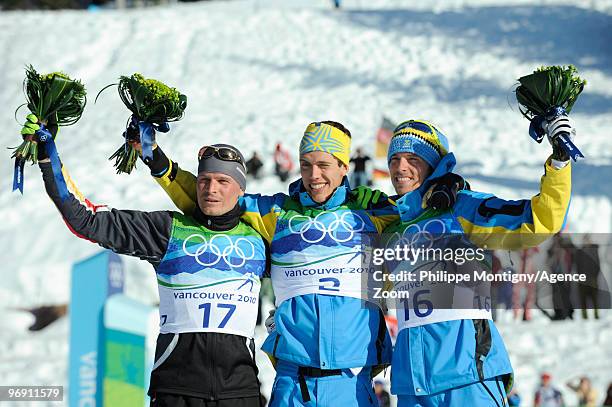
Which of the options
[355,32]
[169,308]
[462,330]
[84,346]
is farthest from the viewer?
[355,32]

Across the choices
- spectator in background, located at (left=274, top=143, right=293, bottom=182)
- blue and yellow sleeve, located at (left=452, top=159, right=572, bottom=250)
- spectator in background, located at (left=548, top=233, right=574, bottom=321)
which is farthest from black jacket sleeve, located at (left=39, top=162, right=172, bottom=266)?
spectator in background, located at (left=274, top=143, right=293, bottom=182)

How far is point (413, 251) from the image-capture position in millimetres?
4430

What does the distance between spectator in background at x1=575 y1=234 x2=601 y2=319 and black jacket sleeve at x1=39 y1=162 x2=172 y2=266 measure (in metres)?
2.04

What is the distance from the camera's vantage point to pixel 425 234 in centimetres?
439

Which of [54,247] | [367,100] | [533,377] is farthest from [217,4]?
[533,377]

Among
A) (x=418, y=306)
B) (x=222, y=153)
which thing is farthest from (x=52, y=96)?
(x=418, y=306)

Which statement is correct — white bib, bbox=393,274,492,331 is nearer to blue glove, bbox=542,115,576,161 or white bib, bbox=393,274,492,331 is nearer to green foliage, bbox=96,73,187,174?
blue glove, bbox=542,115,576,161

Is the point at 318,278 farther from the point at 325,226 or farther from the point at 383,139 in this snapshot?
the point at 383,139

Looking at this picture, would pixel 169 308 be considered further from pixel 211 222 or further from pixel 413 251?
pixel 413 251

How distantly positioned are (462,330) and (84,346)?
3.80 m

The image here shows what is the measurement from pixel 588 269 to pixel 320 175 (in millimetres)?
1405

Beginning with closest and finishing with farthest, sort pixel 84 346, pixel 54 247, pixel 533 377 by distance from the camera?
pixel 84 346
pixel 533 377
pixel 54 247

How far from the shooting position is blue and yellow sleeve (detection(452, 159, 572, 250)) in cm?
397

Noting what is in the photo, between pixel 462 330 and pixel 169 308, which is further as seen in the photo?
pixel 169 308
